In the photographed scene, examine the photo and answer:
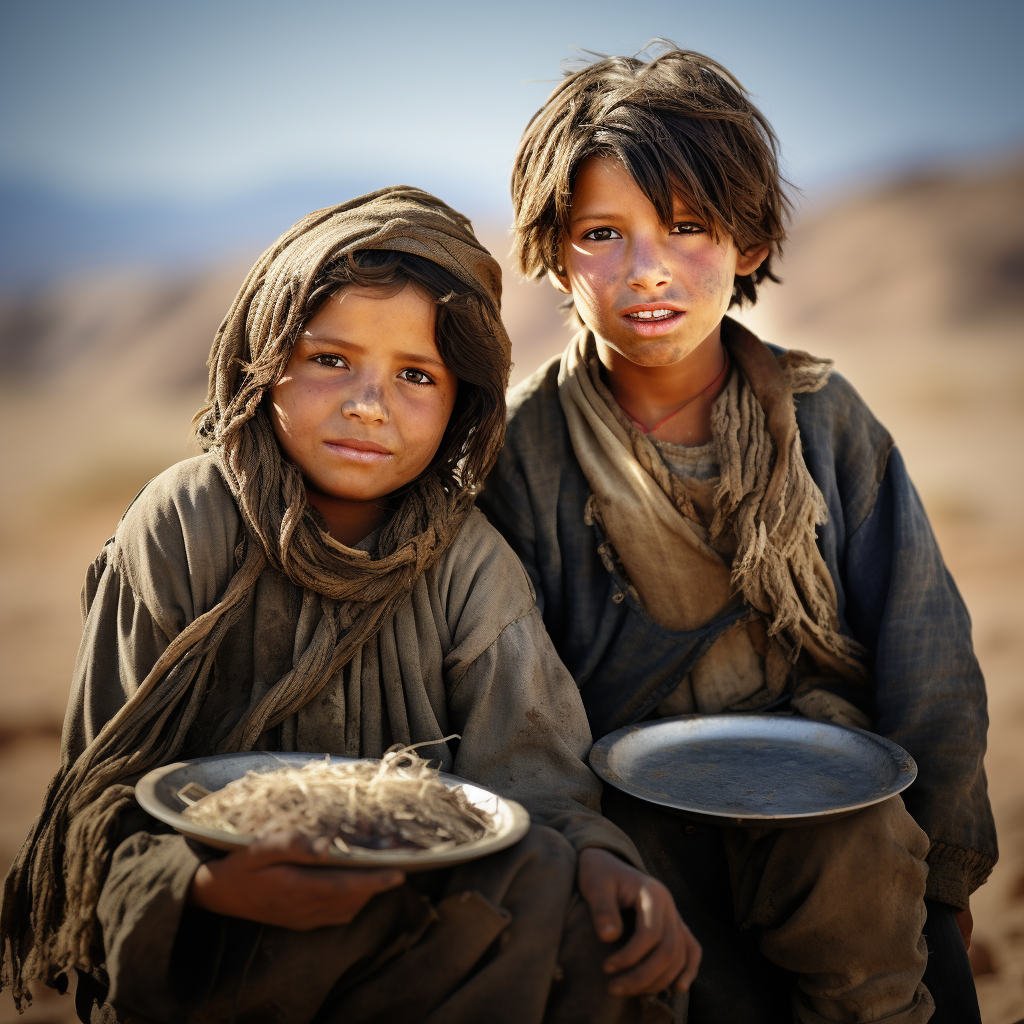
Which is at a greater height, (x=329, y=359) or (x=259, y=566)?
(x=329, y=359)

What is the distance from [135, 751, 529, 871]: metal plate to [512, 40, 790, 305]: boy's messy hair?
1.38 m

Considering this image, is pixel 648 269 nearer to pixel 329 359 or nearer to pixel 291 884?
pixel 329 359

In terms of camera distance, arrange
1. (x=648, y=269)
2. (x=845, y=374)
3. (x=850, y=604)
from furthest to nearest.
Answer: (x=845, y=374), (x=850, y=604), (x=648, y=269)

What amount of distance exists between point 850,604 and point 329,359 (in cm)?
151

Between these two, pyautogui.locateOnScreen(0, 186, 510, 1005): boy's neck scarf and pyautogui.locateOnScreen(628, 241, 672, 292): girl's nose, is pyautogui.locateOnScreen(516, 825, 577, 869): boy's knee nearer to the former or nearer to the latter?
pyautogui.locateOnScreen(0, 186, 510, 1005): boy's neck scarf

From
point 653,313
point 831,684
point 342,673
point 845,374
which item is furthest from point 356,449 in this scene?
point 845,374

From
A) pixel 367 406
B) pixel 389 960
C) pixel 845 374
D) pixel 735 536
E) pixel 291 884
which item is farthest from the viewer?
pixel 845 374

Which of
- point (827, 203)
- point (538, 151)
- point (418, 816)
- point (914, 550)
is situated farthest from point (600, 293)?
point (827, 203)

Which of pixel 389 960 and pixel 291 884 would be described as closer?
pixel 291 884

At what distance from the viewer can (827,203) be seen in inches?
635

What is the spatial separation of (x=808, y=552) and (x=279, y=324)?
137 centimetres

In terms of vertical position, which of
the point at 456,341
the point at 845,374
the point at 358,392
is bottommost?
the point at 845,374

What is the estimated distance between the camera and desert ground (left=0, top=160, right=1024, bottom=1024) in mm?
5078

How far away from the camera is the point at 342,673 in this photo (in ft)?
6.93
